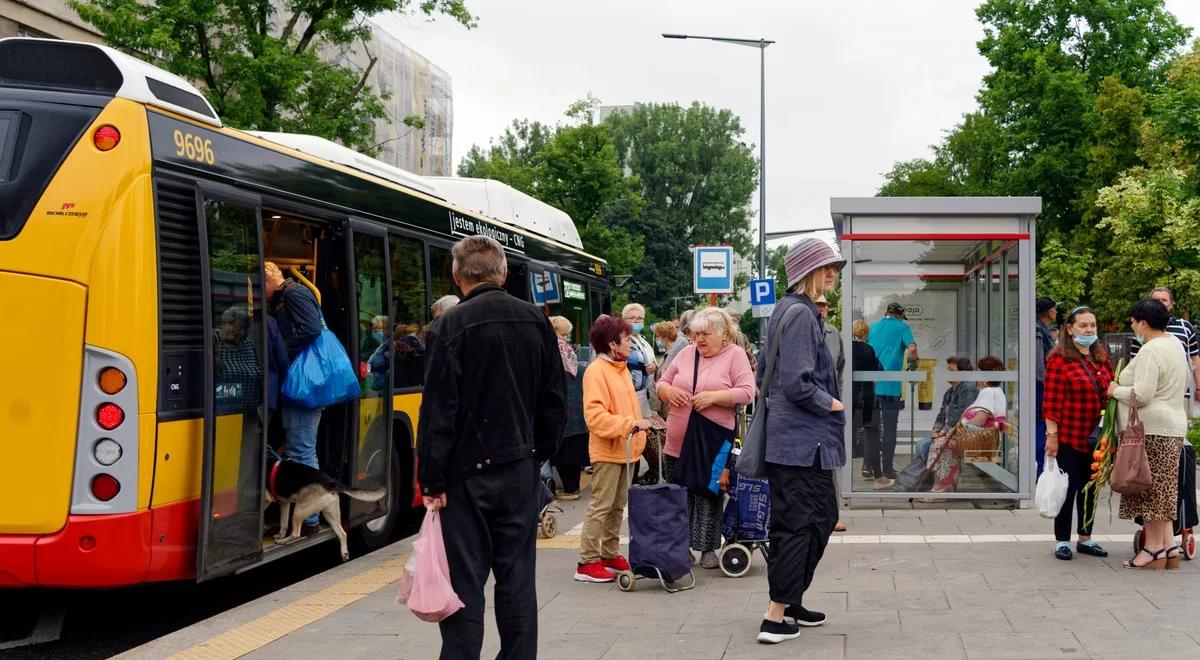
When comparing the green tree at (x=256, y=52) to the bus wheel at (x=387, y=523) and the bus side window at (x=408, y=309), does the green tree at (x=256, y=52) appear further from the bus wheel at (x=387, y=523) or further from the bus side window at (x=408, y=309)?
the bus wheel at (x=387, y=523)

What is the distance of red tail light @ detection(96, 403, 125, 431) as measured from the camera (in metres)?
5.88

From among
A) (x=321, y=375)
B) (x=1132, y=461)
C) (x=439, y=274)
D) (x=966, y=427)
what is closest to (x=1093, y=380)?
(x=1132, y=461)

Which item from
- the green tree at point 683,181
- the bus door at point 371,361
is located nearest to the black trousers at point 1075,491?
the bus door at point 371,361

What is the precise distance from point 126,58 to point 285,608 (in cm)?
288

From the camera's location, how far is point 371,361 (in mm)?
8922

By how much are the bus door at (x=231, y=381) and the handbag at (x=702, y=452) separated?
246 centimetres

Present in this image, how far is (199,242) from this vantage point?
643 centimetres

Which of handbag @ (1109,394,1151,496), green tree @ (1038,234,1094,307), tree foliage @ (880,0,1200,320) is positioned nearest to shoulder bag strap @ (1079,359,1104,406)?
handbag @ (1109,394,1151,496)

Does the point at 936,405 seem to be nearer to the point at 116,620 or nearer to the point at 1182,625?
the point at 1182,625

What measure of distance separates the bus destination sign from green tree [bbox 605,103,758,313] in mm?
56591

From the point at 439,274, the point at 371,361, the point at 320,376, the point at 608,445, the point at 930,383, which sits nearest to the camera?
the point at 320,376

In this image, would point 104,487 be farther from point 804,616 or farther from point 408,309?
point 408,309

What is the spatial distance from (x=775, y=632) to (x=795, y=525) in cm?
49

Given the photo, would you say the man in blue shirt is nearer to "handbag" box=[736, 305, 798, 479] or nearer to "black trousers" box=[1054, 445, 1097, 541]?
"black trousers" box=[1054, 445, 1097, 541]
